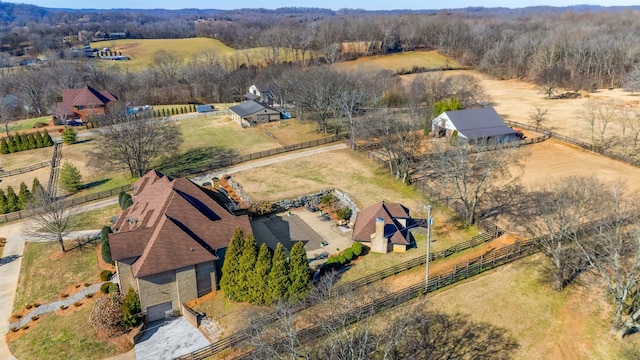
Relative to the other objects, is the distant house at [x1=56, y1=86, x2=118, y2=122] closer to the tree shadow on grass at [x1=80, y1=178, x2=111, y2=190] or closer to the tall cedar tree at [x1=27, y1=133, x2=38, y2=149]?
the tall cedar tree at [x1=27, y1=133, x2=38, y2=149]

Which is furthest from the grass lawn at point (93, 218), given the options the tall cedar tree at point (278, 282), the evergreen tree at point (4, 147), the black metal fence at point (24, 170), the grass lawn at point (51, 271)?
the evergreen tree at point (4, 147)

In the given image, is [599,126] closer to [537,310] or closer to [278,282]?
[537,310]

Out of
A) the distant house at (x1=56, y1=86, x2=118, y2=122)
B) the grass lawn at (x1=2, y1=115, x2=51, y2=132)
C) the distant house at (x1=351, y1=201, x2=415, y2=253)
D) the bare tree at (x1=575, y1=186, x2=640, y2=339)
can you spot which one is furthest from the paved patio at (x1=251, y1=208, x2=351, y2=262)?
the grass lawn at (x1=2, y1=115, x2=51, y2=132)

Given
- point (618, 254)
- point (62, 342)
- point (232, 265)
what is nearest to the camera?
point (618, 254)

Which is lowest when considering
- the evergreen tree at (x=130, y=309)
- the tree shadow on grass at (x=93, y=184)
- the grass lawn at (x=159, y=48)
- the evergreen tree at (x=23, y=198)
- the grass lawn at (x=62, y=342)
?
the grass lawn at (x=62, y=342)

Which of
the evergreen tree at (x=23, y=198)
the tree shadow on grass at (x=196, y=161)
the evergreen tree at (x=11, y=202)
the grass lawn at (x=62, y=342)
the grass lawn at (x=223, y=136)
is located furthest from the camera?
the grass lawn at (x=223, y=136)

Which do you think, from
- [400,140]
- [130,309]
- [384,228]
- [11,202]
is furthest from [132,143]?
[384,228]

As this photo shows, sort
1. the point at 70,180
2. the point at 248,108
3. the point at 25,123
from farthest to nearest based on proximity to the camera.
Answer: the point at 25,123 → the point at 248,108 → the point at 70,180

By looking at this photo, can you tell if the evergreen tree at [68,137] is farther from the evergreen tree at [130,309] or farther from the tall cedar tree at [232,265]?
the tall cedar tree at [232,265]
